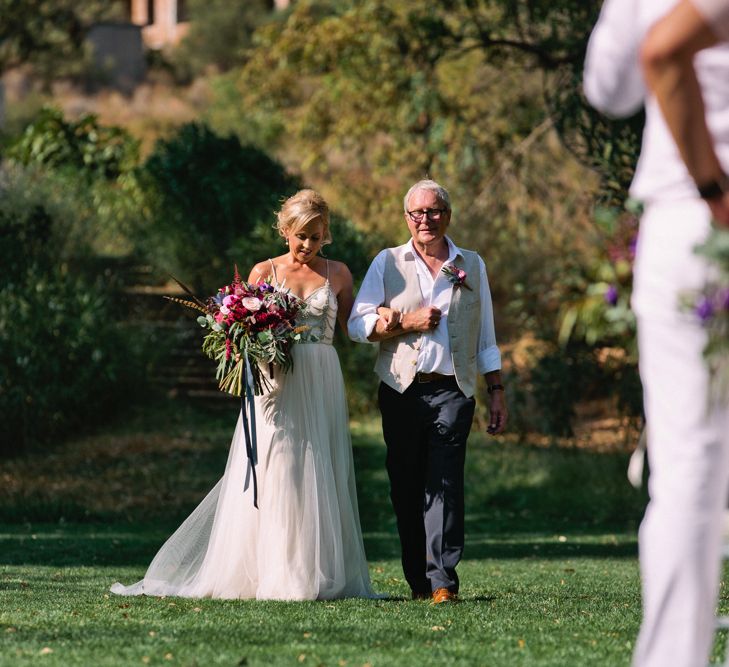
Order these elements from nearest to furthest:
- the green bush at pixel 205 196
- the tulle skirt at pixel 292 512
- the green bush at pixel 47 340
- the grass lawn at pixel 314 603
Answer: the grass lawn at pixel 314 603, the tulle skirt at pixel 292 512, the green bush at pixel 47 340, the green bush at pixel 205 196

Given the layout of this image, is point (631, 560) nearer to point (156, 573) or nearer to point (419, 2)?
point (156, 573)

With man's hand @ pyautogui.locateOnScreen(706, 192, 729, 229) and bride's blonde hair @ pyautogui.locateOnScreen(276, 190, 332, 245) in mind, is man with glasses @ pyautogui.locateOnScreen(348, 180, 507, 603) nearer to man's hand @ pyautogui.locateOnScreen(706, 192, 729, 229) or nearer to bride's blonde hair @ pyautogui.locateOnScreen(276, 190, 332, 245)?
bride's blonde hair @ pyautogui.locateOnScreen(276, 190, 332, 245)

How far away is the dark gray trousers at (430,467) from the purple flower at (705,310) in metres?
4.03

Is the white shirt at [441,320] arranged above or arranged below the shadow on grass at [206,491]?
above

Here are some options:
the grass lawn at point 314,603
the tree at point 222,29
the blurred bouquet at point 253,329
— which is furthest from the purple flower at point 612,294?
the tree at point 222,29

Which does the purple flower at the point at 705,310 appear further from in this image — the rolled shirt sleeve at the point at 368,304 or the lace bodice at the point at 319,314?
the lace bodice at the point at 319,314

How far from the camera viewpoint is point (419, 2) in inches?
798

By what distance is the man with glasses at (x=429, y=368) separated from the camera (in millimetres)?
7164

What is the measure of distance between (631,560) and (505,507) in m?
5.40

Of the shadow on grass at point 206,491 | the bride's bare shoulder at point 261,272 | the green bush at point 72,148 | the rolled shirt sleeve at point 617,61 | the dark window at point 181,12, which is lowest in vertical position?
the shadow on grass at point 206,491

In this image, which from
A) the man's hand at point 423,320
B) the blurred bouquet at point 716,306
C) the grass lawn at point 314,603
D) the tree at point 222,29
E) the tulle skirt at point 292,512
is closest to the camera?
the blurred bouquet at point 716,306

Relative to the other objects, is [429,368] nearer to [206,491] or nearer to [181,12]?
[206,491]

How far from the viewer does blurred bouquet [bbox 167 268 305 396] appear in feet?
24.4

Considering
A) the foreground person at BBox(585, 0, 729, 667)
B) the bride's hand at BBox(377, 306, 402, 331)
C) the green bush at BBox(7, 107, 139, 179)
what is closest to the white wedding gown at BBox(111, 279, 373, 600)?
the bride's hand at BBox(377, 306, 402, 331)
